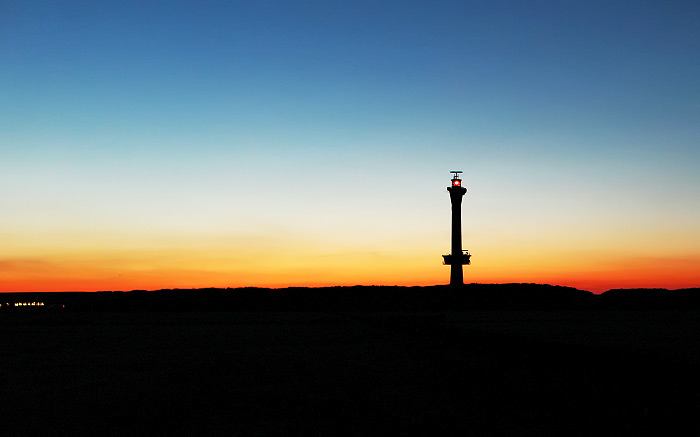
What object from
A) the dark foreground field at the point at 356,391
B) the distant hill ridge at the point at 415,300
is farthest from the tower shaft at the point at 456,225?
the dark foreground field at the point at 356,391

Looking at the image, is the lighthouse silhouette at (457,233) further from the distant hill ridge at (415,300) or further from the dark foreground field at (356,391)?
the dark foreground field at (356,391)

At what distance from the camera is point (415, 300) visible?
293 feet

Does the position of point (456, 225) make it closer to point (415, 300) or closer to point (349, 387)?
point (415, 300)

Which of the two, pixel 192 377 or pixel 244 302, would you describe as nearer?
pixel 192 377

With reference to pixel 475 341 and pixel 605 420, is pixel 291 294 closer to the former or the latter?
pixel 475 341

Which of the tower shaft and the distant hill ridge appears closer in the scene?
the tower shaft

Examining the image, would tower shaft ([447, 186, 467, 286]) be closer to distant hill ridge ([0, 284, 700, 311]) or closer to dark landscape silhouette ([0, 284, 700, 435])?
distant hill ridge ([0, 284, 700, 311])

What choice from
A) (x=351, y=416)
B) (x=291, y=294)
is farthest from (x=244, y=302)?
(x=351, y=416)

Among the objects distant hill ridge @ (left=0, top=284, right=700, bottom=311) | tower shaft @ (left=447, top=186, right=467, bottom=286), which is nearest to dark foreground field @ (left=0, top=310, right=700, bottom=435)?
tower shaft @ (left=447, top=186, right=467, bottom=286)

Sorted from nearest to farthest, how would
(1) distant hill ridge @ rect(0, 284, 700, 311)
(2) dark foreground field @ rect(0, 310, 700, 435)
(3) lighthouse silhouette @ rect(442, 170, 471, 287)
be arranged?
(2) dark foreground field @ rect(0, 310, 700, 435), (3) lighthouse silhouette @ rect(442, 170, 471, 287), (1) distant hill ridge @ rect(0, 284, 700, 311)

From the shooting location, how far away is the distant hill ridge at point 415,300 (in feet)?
271

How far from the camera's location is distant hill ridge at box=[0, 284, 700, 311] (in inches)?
3258

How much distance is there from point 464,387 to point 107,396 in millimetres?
6491

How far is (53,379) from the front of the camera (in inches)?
565
